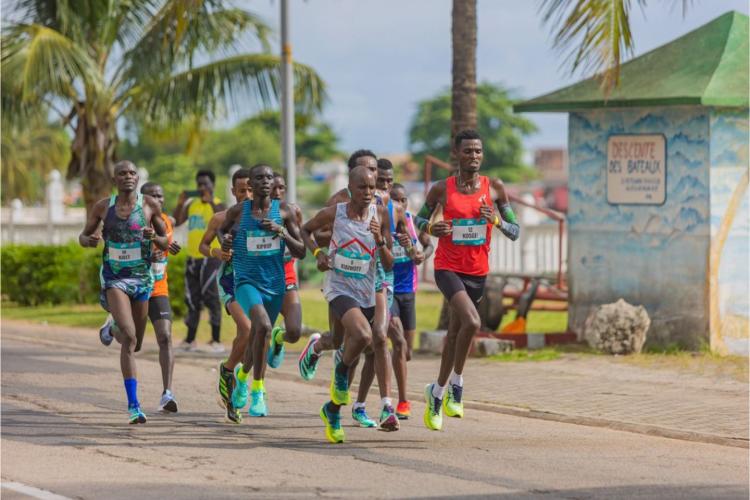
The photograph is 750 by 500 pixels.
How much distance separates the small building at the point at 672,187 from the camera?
1566 centimetres

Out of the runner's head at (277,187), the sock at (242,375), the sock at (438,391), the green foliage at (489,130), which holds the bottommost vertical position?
the sock at (438,391)

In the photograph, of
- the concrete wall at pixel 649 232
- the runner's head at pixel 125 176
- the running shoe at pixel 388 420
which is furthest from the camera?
the concrete wall at pixel 649 232

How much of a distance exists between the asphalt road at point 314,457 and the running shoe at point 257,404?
0.37 feet

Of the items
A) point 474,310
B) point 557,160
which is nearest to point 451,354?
point 474,310

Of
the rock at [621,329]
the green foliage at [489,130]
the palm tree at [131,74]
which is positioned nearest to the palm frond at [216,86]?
the palm tree at [131,74]

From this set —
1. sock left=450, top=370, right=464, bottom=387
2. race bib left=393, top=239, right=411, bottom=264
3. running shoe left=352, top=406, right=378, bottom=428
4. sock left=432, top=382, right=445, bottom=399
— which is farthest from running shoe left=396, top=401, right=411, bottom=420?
race bib left=393, top=239, right=411, bottom=264

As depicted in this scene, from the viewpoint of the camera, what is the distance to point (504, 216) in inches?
425

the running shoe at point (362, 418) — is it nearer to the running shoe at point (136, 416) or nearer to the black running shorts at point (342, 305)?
the black running shorts at point (342, 305)

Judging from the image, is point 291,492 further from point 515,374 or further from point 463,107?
point 463,107

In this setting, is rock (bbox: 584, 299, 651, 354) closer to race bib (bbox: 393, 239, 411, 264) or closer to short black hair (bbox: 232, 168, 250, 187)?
race bib (bbox: 393, 239, 411, 264)

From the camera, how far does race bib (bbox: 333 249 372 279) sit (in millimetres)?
10031

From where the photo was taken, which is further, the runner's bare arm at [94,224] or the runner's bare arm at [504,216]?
the runner's bare arm at [94,224]

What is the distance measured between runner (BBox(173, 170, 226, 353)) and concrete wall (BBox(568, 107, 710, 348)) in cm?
410

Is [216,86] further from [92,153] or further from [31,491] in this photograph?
[31,491]
